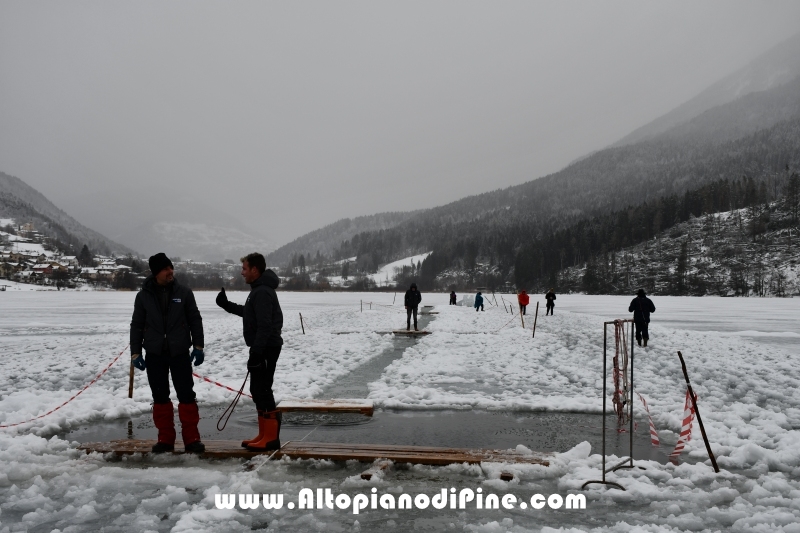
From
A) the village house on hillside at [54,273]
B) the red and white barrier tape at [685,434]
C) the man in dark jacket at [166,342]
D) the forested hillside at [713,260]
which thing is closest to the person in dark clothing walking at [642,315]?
the red and white barrier tape at [685,434]

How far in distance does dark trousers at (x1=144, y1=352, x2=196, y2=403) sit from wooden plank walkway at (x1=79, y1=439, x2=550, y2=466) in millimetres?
619

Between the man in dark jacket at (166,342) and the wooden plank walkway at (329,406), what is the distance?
2.39 metres

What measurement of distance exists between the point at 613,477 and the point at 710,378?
767 centimetres

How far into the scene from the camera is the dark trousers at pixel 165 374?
19.7ft

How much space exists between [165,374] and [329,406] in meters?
2.86

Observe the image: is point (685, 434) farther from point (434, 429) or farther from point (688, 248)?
point (688, 248)

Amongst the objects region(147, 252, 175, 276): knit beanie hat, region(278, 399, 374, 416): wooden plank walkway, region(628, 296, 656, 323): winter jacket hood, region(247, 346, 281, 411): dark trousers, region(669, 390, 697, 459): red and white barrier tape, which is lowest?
region(278, 399, 374, 416): wooden plank walkway

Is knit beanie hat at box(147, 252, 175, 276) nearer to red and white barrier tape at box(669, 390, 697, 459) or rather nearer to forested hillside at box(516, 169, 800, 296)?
red and white barrier tape at box(669, 390, 697, 459)

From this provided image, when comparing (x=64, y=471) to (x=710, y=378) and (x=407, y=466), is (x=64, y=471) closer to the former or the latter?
(x=407, y=466)

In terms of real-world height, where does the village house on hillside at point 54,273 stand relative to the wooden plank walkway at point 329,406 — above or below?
above

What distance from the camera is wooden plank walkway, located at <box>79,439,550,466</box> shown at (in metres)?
5.74

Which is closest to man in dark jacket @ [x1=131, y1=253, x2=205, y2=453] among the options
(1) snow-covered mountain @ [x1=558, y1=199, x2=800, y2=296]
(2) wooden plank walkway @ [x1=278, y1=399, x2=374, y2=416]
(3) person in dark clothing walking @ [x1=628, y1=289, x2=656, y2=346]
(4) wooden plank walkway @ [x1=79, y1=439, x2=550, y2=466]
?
(4) wooden plank walkway @ [x1=79, y1=439, x2=550, y2=466]

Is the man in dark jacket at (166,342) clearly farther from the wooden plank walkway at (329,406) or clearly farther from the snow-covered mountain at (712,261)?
the snow-covered mountain at (712,261)

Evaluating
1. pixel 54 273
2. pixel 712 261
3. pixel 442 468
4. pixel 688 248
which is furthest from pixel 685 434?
pixel 54 273
